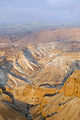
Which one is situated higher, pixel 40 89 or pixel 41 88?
pixel 41 88

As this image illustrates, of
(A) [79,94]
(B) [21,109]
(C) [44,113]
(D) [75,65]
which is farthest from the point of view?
(D) [75,65]

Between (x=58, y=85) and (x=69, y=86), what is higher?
(x=69, y=86)

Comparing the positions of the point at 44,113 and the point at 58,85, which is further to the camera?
the point at 58,85

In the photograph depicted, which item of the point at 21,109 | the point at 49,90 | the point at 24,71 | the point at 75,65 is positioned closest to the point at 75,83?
the point at 49,90

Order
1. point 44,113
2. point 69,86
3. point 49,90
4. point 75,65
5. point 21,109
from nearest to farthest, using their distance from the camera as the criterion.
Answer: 1. point 69,86
2. point 44,113
3. point 21,109
4. point 49,90
5. point 75,65

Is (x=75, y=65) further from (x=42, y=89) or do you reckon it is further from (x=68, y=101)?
(x=68, y=101)

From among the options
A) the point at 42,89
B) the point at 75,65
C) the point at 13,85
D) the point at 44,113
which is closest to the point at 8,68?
the point at 13,85

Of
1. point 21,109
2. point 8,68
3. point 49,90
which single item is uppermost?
point 8,68

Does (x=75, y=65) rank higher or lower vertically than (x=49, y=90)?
higher

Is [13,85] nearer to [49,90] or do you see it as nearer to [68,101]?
[49,90]
